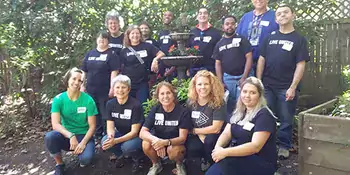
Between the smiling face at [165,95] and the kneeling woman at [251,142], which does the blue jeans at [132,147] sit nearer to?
the smiling face at [165,95]

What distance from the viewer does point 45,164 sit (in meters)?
4.63

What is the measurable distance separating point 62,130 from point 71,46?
2844 millimetres

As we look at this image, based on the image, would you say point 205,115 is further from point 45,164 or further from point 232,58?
point 45,164

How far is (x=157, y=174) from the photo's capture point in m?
3.87

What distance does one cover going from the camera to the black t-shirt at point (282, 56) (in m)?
3.85

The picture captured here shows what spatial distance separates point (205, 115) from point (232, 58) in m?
0.99

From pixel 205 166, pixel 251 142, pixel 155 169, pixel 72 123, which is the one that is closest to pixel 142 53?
pixel 72 123

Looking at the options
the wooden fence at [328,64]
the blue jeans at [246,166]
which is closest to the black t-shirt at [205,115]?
the blue jeans at [246,166]

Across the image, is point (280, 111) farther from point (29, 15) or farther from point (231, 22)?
point (29, 15)

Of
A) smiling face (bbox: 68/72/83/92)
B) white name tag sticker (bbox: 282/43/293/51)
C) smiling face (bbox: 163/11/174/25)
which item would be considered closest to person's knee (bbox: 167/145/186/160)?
smiling face (bbox: 68/72/83/92)

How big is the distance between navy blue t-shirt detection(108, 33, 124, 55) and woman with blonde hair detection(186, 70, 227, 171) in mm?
1723

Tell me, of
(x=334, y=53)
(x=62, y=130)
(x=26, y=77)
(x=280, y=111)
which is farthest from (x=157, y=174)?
(x=334, y=53)

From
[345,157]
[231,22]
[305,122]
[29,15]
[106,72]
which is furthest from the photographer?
[29,15]

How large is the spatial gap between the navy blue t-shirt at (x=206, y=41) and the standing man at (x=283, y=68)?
940 millimetres
